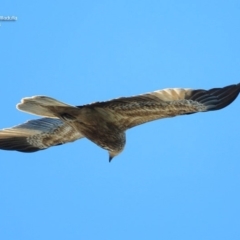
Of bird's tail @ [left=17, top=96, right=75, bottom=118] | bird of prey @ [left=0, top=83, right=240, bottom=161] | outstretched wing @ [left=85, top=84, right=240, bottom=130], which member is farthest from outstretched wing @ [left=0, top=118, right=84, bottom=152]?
outstretched wing @ [left=85, top=84, right=240, bottom=130]

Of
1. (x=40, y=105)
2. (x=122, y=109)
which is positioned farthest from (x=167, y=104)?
(x=40, y=105)

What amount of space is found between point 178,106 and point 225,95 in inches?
27.0

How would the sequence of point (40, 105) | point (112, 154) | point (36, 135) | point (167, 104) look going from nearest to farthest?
1. point (167, 104)
2. point (40, 105)
3. point (112, 154)
4. point (36, 135)

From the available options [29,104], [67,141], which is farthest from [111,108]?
[67,141]

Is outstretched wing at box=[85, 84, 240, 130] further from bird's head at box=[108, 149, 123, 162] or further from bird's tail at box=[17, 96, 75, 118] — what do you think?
bird's head at box=[108, 149, 123, 162]

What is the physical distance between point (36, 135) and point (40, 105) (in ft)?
6.98

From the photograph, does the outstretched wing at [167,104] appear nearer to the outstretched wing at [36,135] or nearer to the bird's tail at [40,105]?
the bird's tail at [40,105]

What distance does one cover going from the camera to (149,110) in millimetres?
10523

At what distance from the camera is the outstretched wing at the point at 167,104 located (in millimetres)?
10375

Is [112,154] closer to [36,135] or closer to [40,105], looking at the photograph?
[36,135]

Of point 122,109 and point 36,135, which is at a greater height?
point 36,135

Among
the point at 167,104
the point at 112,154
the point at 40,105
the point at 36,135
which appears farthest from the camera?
the point at 36,135

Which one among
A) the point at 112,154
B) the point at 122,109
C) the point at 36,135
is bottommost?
the point at 112,154

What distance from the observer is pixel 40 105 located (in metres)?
10.6
